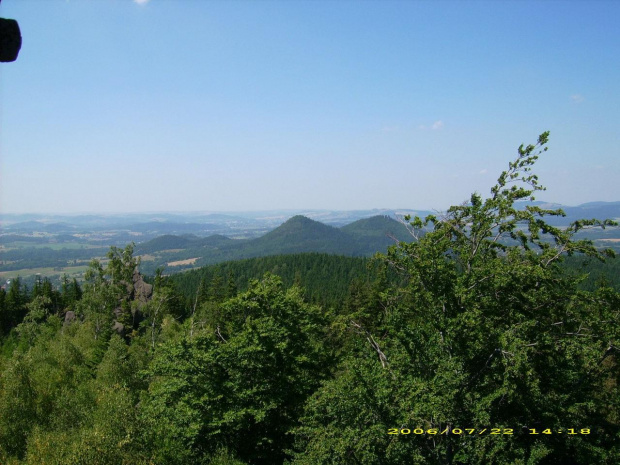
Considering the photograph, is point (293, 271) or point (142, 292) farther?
point (293, 271)

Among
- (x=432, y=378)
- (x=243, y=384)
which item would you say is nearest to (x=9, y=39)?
(x=432, y=378)

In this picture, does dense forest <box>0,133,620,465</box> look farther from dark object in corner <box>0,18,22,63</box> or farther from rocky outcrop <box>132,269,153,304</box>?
rocky outcrop <box>132,269,153,304</box>

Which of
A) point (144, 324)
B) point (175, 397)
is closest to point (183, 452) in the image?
point (175, 397)

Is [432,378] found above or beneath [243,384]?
above

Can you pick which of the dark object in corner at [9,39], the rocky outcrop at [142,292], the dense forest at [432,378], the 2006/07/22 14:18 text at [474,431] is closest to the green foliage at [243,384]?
the dense forest at [432,378]

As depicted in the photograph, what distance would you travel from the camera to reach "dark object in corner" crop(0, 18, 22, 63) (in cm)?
326

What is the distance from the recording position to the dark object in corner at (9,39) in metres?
3.26

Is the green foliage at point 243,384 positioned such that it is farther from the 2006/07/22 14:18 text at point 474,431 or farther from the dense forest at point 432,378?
the 2006/07/22 14:18 text at point 474,431

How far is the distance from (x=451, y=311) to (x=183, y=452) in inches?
523

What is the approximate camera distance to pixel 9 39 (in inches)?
130

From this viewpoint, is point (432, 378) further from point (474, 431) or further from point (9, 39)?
point (9, 39)

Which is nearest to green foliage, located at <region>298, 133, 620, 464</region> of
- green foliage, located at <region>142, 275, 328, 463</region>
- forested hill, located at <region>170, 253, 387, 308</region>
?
green foliage, located at <region>142, 275, 328, 463</region>

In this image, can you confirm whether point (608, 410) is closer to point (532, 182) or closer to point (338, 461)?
point (532, 182)

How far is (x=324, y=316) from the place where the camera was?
80.3ft
